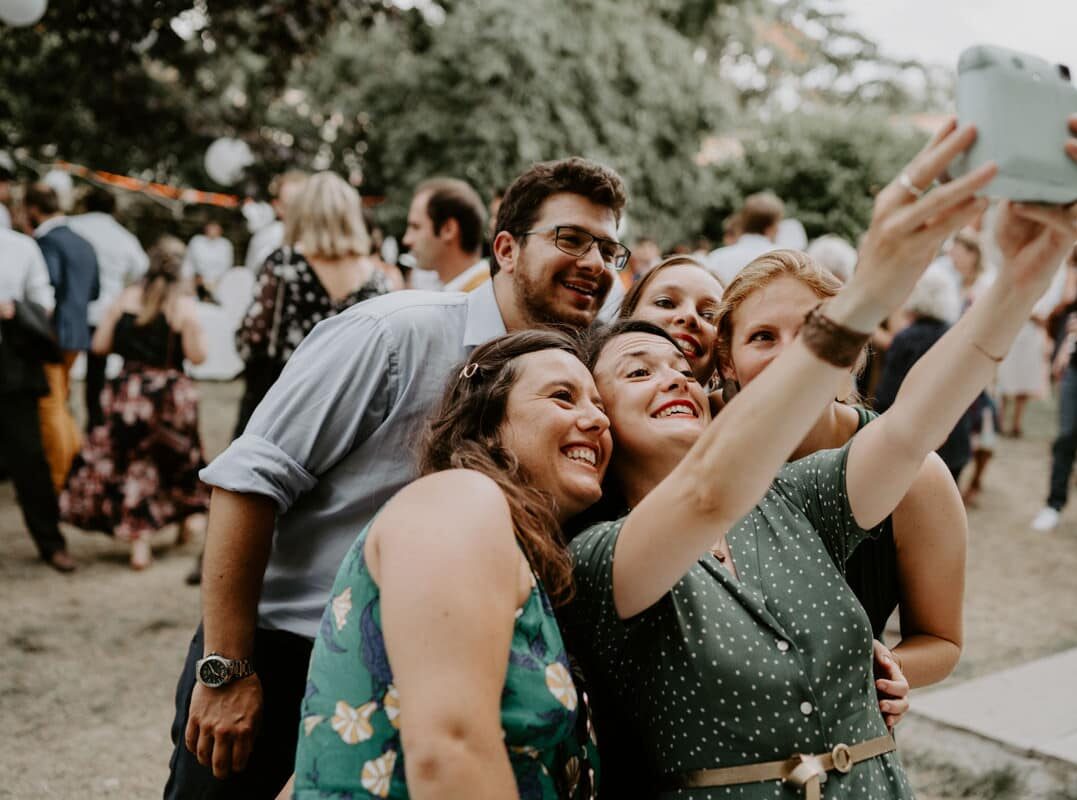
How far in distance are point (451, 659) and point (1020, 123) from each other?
1051 mm

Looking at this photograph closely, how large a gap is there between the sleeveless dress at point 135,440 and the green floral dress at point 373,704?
509 cm

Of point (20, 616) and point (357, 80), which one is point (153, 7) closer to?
point (20, 616)

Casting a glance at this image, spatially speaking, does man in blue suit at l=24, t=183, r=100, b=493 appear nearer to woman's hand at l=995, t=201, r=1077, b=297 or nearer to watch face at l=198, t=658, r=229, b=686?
watch face at l=198, t=658, r=229, b=686

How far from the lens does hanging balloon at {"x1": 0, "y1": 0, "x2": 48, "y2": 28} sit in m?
6.59

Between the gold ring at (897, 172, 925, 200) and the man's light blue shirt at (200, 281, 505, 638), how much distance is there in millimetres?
1234

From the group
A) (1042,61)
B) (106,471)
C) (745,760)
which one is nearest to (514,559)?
(745,760)

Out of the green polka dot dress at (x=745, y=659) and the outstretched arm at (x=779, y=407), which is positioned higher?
the outstretched arm at (x=779, y=407)

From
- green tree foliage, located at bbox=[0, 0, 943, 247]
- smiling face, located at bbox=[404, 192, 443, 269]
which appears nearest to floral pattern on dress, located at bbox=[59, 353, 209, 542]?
smiling face, located at bbox=[404, 192, 443, 269]

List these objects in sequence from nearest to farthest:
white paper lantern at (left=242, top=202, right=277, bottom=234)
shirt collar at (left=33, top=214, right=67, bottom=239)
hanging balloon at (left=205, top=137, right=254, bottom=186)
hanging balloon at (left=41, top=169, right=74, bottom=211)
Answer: shirt collar at (left=33, top=214, right=67, bottom=239) → hanging balloon at (left=205, top=137, right=254, bottom=186) → white paper lantern at (left=242, top=202, right=277, bottom=234) → hanging balloon at (left=41, top=169, right=74, bottom=211)

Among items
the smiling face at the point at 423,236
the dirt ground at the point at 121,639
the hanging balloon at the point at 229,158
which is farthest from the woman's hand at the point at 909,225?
the hanging balloon at the point at 229,158

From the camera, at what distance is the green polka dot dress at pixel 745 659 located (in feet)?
5.80

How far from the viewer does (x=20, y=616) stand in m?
5.43

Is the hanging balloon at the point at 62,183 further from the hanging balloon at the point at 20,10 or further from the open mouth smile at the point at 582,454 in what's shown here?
the open mouth smile at the point at 582,454

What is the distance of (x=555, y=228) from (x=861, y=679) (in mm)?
1431
